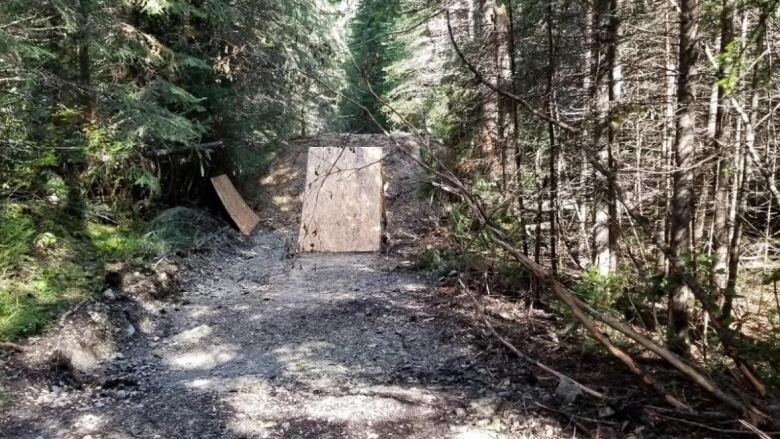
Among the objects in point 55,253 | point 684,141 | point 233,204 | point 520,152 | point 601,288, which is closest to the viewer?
point 684,141

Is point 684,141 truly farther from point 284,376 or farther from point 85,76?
point 85,76

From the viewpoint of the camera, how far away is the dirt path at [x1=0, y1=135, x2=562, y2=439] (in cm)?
408

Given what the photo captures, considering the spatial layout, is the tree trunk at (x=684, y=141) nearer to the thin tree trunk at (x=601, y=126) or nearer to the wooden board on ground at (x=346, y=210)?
the thin tree trunk at (x=601, y=126)

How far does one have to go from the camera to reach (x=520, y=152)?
6727mm

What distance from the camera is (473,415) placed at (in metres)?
4.16

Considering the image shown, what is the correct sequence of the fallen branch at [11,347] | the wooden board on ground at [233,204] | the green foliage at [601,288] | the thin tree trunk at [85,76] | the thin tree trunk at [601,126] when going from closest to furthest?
1. the fallen branch at [11,347]
2. the thin tree trunk at [601,126]
3. the green foliage at [601,288]
4. the thin tree trunk at [85,76]
5. the wooden board on ground at [233,204]

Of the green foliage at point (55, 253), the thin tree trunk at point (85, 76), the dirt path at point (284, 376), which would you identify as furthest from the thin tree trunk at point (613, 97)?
the thin tree trunk at point (85, 76)

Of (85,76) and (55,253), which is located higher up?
(85,76)

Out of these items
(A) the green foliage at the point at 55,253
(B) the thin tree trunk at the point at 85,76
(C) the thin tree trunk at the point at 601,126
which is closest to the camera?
(C) the thin tree trunk at the point at 601,126

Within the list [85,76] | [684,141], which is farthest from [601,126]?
[85,76]

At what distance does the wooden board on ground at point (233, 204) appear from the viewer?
12742mm

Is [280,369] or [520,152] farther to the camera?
[520,152]

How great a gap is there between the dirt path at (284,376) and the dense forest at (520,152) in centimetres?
85

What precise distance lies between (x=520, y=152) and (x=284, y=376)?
390cm
